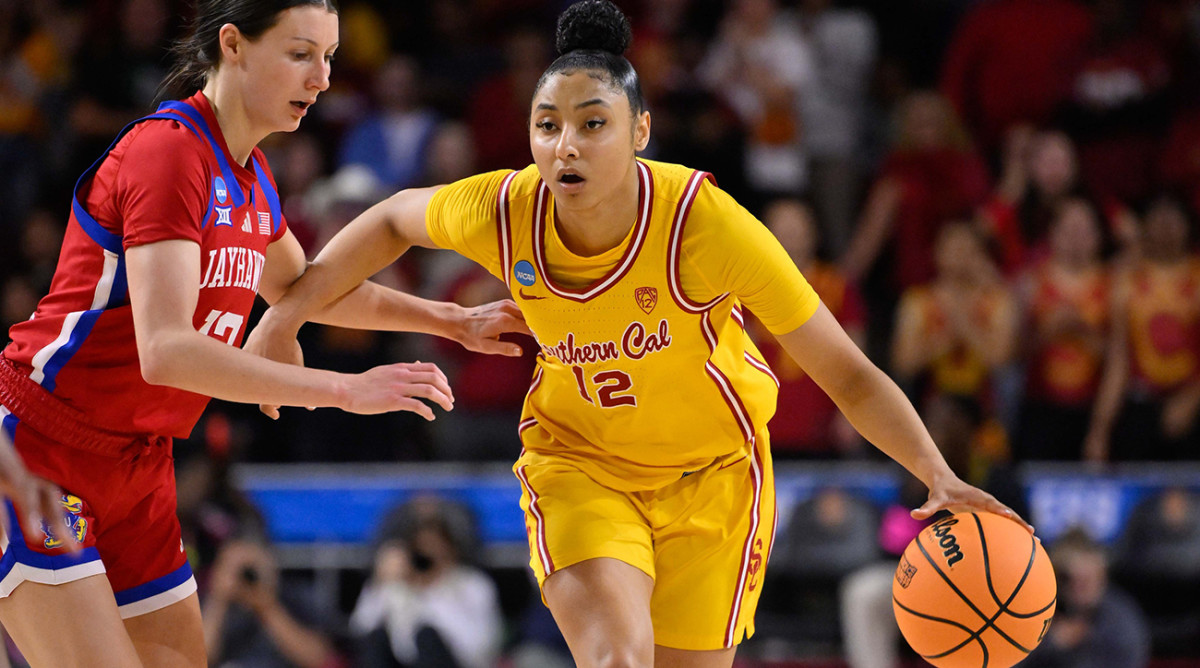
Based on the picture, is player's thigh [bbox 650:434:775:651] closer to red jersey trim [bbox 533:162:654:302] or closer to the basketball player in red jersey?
red jersey trim [bbox 533:162:654:302]

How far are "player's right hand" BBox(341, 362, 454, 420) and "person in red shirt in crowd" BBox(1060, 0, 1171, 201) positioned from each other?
710 centimetres

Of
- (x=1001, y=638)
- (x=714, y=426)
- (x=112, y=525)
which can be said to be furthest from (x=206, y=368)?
(x=1001, y=638)

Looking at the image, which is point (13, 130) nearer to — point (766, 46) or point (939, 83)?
point (766, 46)

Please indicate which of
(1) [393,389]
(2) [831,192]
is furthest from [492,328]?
(2) [831,192]

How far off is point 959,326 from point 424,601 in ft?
11.9

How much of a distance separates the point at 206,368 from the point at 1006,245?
21.8 feet

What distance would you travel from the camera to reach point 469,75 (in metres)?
10.7

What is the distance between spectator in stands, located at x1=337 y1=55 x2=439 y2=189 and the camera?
385 inches

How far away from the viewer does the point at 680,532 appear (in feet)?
14.2

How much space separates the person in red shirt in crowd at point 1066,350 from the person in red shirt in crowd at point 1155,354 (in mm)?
87

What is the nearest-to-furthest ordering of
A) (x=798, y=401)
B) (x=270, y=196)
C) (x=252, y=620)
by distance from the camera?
(x=270, y=196)
(x=252, y=620)
(x=798, y=401)

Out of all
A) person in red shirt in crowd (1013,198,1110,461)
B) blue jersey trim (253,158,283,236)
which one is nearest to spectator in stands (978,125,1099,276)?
person in red shirt in crowd (1013,198,1110,461)

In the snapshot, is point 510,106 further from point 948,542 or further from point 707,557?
point 948,542

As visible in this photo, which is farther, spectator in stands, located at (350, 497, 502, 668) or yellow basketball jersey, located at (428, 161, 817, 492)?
spectator in stands, located at (350, 497, 502, 668)
